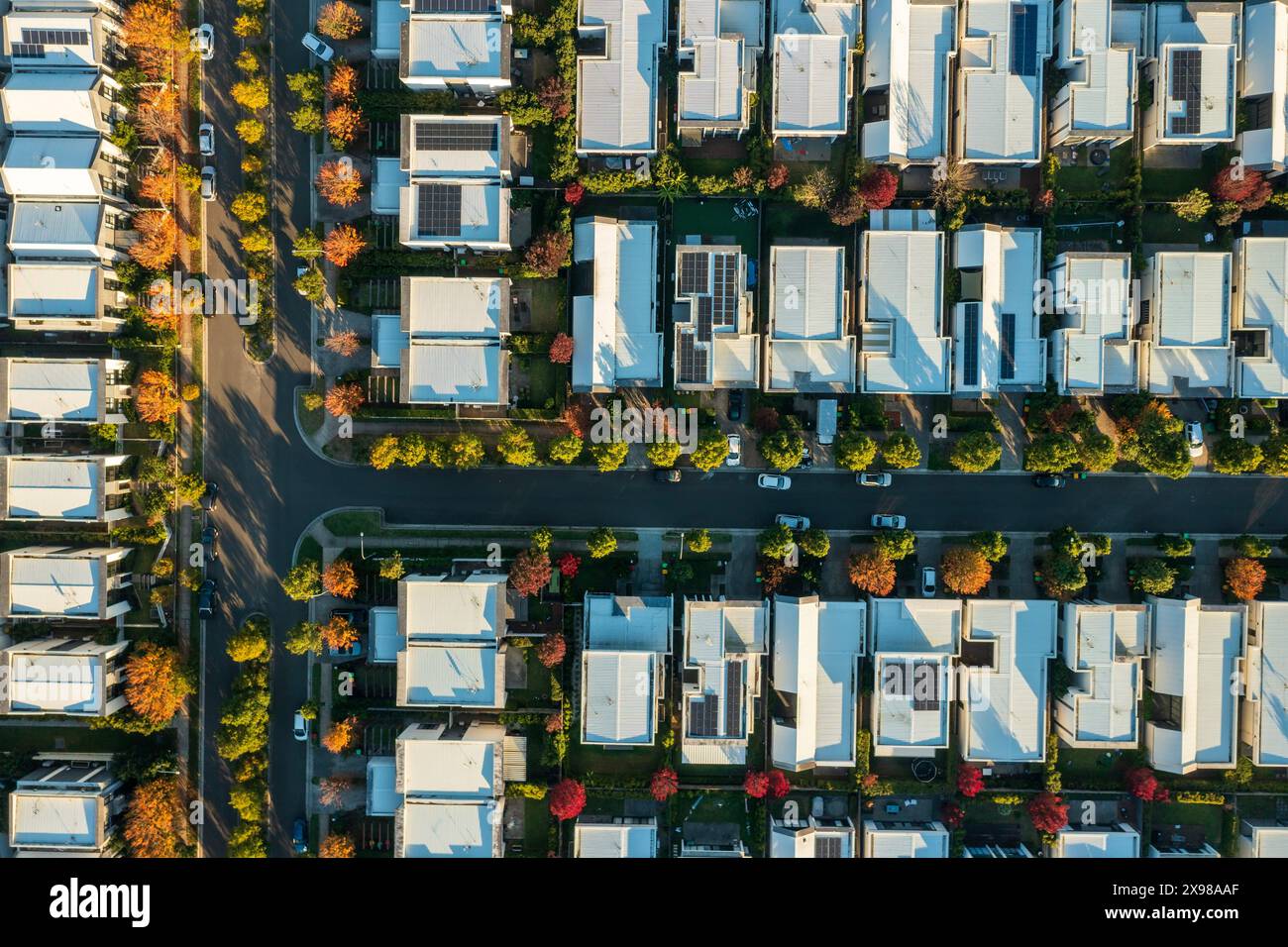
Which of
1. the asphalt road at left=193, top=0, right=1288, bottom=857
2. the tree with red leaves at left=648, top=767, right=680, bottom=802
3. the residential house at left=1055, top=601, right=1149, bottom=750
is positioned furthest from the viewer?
the asphalt road at left=193, top=0, right=1288, bottom=857

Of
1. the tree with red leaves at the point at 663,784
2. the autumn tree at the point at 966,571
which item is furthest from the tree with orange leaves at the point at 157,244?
the autumn tree at the point at 966,571

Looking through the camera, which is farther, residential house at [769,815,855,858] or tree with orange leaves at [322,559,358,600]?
tree with orange leaves at [322,559,358,600]

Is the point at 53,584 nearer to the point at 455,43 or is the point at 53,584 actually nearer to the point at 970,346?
the point at 455,43

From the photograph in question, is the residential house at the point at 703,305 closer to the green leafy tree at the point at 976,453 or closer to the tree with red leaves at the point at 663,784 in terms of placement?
the green leafy tree at the point at 976,453

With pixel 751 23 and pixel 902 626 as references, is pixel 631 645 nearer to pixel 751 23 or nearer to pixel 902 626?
pixel 902 626

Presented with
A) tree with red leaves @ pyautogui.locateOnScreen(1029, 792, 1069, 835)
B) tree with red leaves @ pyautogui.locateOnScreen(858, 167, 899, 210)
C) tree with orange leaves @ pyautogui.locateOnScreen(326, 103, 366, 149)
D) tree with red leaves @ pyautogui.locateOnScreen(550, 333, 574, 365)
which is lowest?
tree with red leaves @ pyautogui.locateOnScreen(1029, 792, 1069, 835)

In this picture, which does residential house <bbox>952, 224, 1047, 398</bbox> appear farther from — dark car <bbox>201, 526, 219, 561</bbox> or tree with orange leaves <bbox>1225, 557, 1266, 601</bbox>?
dark car <bbox>201, 526, 219, 561</bbox>

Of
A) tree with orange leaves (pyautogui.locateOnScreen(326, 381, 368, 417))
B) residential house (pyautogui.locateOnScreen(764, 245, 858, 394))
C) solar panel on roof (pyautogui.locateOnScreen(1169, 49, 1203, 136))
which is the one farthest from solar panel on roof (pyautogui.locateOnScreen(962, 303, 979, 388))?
tree with orange leaves (pyautogui.locateOnScreen(326, 381, 368, 417))
